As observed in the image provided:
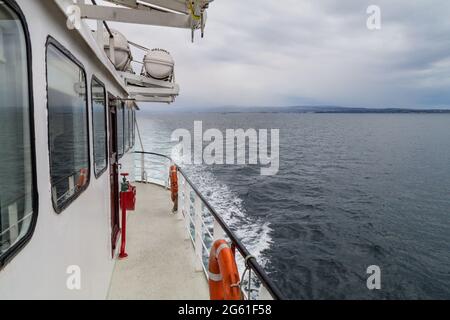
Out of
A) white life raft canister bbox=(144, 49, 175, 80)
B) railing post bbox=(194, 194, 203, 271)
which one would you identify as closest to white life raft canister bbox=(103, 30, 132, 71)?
white life raft canister bbox=(144, 49, 175, 80)

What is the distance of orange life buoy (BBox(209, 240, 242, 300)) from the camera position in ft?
5.76

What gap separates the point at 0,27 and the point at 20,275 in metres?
0.77

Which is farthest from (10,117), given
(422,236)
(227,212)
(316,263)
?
(422,236)

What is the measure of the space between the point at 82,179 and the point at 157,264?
5.78 feet

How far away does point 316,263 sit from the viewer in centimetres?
742

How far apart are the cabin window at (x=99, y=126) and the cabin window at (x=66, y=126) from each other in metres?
0.33

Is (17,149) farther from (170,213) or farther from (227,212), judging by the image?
(227,212)

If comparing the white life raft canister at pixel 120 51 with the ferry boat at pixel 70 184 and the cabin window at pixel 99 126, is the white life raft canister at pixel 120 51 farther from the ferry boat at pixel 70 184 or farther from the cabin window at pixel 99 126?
the cabin window at pixel 99 126

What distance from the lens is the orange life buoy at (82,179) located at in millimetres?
2030

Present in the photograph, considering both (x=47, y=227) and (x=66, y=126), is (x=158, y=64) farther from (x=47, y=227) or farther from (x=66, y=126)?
(x=47, y=227)

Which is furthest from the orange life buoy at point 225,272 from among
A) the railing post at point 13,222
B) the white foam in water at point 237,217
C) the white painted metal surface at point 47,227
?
the white foam in water at point 237,217

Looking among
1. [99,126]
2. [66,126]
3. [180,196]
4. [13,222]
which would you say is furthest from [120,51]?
[13,222]

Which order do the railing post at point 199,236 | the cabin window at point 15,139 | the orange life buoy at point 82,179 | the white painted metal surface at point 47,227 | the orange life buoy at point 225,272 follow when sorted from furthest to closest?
the railing post at point 199,236 < the orange life buoy at point 82,179 < the orange life buoy at point 225,272 < the white painted metal surface at point 47,227 < the cabin window at point 15,139

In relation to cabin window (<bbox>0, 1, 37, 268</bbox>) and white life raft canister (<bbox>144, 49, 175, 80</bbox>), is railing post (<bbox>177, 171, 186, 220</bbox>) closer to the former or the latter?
white life raft canister (<bbox>144, 49, 175, 80</bbox>)
